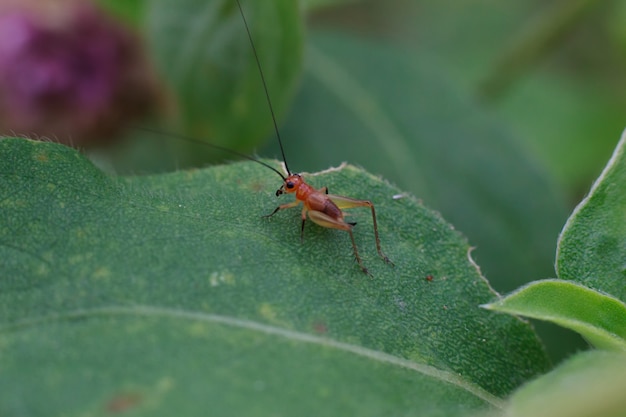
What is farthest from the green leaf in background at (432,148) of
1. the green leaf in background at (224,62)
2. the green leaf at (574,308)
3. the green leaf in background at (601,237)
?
the green leaf at (574,308)

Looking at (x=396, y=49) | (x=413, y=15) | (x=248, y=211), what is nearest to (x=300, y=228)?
(x=248, y=211)

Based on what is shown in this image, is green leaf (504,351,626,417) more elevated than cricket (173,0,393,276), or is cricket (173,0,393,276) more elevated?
green leaf (504,351,626,417)

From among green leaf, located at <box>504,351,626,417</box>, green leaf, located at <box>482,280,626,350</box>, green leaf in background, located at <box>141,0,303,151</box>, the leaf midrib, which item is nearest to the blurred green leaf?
green leaf in background, located at <box>141,0,303,151</box>

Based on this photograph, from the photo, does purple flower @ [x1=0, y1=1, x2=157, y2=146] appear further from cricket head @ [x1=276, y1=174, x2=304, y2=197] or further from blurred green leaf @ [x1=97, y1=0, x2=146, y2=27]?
cricket head @ [x1=276, y1=174, x2=304, y2=197]

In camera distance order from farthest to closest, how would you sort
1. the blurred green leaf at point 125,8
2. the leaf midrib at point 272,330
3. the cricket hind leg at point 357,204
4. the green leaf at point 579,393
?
the blurred green leaf at point 125,8 → the cricket hind leg at point 357,204 → the leaf midrib at point 272,330 → the green leaf at point 579,393

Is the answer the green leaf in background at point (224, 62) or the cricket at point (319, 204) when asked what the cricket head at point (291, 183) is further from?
the green leaf in background at point (224, 62)

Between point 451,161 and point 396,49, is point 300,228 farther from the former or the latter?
point 396,49

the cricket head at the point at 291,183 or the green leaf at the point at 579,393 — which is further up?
the green leaf at the point at 579,393
